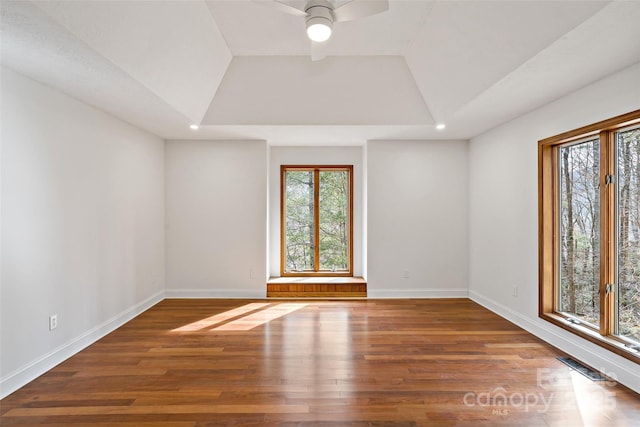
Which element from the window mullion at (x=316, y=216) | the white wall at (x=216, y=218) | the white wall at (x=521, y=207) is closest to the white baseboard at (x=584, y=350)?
the white wall at (x=521, y=207)

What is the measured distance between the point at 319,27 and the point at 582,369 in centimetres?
330

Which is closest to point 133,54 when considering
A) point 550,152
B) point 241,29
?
point 241,29

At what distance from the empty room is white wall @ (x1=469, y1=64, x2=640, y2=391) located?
27 mm

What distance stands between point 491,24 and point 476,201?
2829mm

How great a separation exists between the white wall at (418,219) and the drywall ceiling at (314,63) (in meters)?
0.45

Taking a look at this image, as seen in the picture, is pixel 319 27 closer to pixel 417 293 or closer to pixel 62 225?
pixel 62 225

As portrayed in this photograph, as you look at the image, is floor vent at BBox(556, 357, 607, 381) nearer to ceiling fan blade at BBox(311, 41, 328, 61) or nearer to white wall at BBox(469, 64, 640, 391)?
white wall at BBox(469, 64, 640, 391)

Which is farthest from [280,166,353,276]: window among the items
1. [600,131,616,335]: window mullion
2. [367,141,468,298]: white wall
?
[600,131,616,335]: window mullion

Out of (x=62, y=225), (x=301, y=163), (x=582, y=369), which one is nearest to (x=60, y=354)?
(x=62, y=225)

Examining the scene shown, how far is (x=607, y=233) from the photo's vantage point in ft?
8.93

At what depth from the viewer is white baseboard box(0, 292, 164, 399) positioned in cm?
241

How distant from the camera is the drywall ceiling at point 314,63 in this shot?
2018mm

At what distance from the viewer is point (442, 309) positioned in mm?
4402

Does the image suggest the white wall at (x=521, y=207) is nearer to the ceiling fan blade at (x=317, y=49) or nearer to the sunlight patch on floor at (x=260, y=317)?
the ceiling fan blade at (x=317, y=49)
